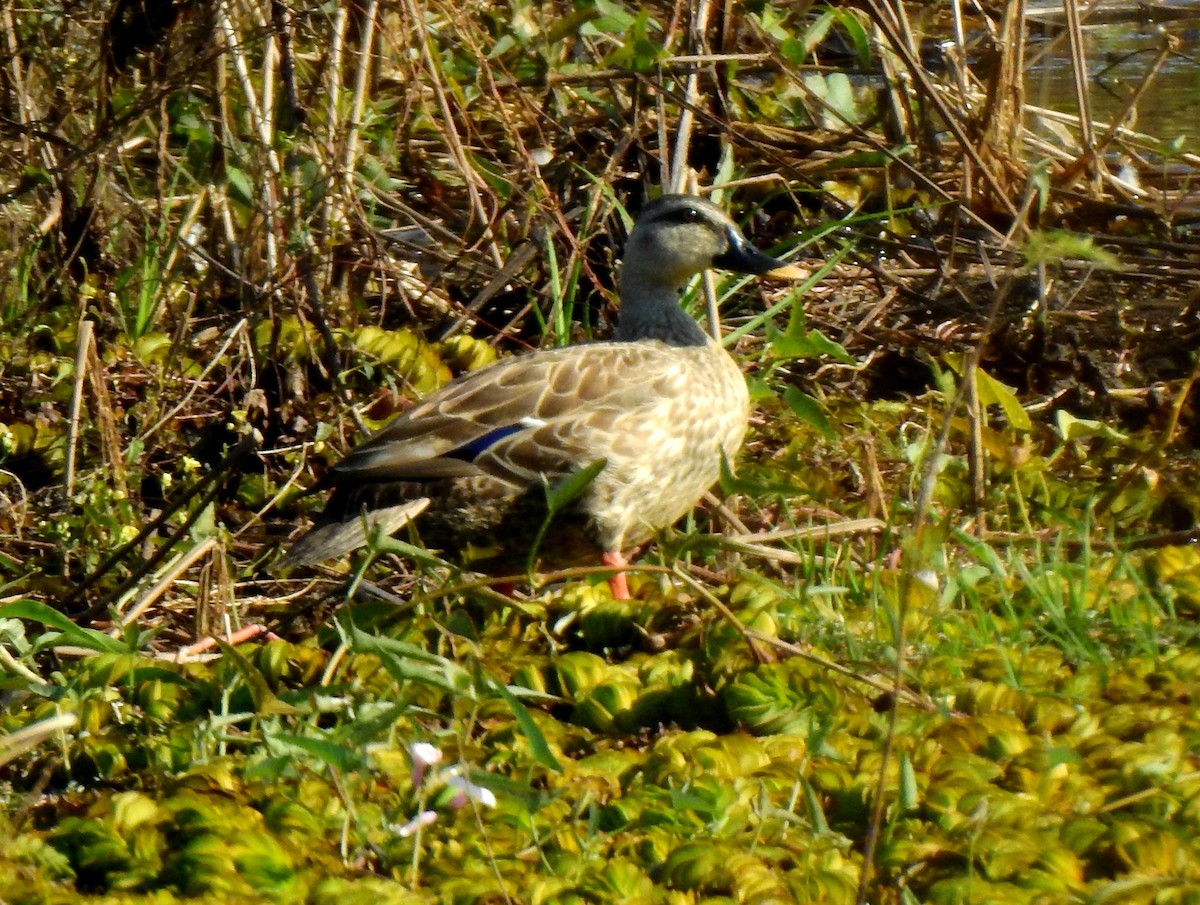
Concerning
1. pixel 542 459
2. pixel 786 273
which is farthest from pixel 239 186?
pixel 786 273

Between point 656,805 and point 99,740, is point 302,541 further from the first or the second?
point 656,805

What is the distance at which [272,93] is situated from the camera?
18.4ft

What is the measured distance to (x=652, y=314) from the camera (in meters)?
5.39

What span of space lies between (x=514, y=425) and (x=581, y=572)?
1397mm

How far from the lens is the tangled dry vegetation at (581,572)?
118 inches

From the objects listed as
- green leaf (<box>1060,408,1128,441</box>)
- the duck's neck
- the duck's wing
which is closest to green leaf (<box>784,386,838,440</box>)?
the duck's wing

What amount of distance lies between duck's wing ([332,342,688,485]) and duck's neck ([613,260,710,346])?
464mm

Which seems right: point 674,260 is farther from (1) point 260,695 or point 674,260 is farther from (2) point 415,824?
(2) point 415,824

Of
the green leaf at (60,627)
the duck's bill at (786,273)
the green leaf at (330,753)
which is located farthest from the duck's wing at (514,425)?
the green leaf at (330,753)

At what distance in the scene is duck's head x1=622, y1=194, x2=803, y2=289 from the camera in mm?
5352

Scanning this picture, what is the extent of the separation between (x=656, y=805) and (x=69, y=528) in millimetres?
2324

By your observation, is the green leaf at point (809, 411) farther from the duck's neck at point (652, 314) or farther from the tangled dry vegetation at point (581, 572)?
the duck's neck at point (652, 314)

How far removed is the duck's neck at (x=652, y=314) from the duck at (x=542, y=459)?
1.11 feet

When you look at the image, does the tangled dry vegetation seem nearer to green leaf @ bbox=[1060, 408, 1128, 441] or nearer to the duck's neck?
green leaf @ bbox=[1060, 408, 1128, 441]
